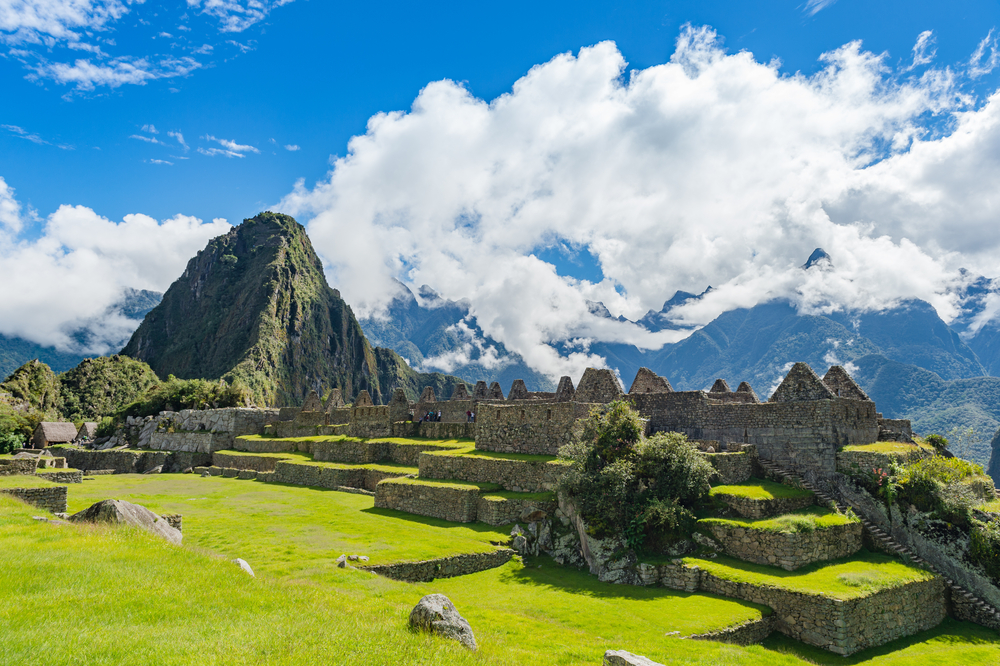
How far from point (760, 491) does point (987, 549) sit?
20.8 feet

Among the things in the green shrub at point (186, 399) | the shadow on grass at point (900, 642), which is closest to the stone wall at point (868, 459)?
the shadow on grass at point (900, 642)

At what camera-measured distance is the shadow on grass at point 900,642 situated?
12.6 metres

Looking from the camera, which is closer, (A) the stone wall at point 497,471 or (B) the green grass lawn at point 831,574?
(B) the green grass lawn at point 831,574

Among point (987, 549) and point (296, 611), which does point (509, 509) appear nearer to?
point (296, 611)

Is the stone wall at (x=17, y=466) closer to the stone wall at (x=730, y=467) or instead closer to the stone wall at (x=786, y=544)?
the stone wall at (x=786, y=544)

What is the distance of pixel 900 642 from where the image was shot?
13.8 m

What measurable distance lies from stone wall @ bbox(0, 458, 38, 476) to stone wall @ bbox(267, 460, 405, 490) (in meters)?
12.2

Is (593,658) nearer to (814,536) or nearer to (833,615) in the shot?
(833,615)

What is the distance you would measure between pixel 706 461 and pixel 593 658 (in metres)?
10.4

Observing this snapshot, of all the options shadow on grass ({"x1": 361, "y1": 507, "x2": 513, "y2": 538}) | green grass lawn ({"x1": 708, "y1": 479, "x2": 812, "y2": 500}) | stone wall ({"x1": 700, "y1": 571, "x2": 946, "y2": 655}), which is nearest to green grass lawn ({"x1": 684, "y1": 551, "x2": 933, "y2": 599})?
stone wall ({"x1": 700, "y1": 571, "x2": 946, "y2": 655})

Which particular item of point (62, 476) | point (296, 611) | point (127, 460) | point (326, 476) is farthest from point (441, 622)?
point (127, 460)

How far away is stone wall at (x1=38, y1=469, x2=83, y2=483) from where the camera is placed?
2453cm

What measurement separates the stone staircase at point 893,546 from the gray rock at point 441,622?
1517cm

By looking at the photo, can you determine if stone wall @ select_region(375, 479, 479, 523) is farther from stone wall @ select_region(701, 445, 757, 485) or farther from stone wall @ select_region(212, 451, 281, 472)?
stone wall @ select_region(212, 451, 281, 472)
